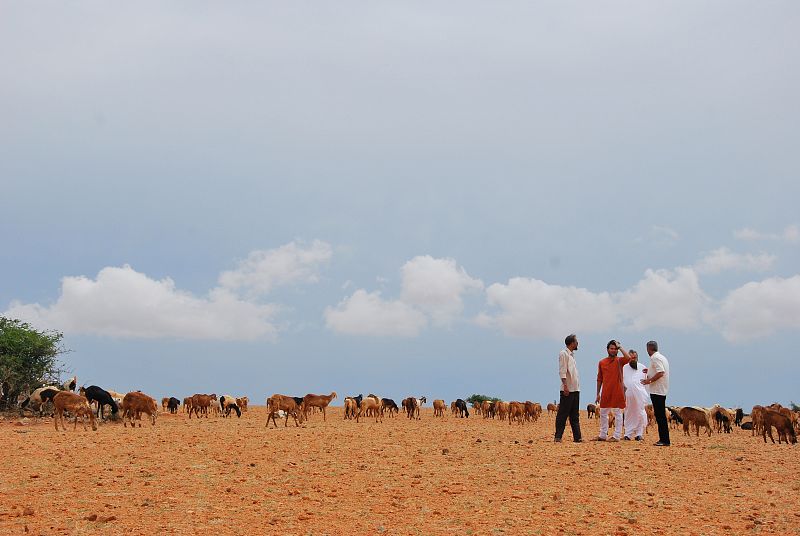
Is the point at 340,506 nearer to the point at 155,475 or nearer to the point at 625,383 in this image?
the point at 155,475

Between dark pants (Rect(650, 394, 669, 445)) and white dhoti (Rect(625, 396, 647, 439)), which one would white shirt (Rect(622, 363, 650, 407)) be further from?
dark pants (Rect(650, 394, 669, 445))

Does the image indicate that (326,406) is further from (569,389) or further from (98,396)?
(569,389)

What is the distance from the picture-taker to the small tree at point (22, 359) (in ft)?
124

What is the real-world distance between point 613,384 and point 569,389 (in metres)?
1.30

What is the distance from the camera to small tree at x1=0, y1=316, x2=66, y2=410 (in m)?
37.7

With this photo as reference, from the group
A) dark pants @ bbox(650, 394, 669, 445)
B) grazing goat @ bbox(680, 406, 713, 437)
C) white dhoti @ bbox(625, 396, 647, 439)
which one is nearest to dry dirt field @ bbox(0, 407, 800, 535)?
dark pants @ bbox(650, 394, 669, 445)

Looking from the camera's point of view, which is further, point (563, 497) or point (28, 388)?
point (28, 388)

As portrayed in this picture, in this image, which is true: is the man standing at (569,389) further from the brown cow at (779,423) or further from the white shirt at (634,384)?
the brown cow at (779,423)

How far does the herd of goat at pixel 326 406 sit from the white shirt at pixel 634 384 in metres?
3.82

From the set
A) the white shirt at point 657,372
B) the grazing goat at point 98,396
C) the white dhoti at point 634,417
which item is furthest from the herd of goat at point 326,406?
the white shirt at point 657,372

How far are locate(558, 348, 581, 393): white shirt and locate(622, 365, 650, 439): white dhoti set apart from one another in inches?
68.0

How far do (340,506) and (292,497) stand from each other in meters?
0.96

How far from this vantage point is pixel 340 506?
32.9ft

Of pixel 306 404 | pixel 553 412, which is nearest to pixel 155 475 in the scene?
pixel 306 404
